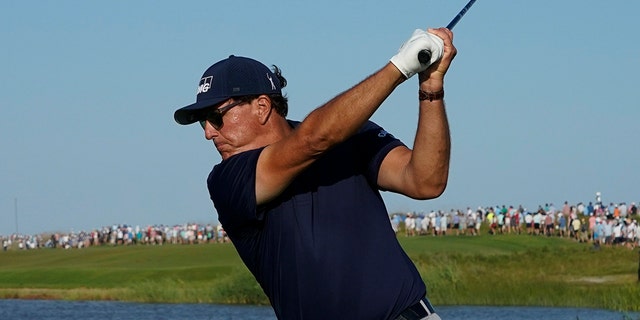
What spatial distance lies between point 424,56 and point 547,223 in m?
66.4

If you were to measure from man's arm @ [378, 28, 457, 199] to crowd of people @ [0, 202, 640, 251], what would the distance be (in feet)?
189

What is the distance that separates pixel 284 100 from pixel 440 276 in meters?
41.6

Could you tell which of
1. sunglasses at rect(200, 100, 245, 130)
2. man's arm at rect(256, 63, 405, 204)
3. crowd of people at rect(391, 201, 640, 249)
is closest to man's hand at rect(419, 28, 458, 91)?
man's arm at rect(256, 63, 405, 204)

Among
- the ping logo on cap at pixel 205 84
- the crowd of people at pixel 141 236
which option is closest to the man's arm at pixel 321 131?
the ping logo on cap at pixel 205 84

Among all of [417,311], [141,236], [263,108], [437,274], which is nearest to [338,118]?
[263,108]

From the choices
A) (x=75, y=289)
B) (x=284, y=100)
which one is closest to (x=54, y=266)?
(x=75, y=289)

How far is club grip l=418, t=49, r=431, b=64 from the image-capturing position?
15.0 ft

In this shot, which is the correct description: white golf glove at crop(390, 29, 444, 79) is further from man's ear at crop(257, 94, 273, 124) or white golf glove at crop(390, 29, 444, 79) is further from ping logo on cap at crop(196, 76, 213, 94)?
ping logo on cap at crop(196, 76, 213, 94)

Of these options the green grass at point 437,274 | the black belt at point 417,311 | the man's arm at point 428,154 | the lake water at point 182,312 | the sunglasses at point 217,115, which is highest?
the sunglasses at point 217,115

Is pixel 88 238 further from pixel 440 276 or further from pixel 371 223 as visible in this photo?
pixel 371 223

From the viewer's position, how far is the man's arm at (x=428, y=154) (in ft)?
15.8

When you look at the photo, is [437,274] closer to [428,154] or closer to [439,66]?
[428,154]

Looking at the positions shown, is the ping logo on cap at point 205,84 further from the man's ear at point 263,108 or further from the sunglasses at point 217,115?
the man's ear at point 263,108

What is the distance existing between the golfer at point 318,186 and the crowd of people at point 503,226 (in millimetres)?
57639
